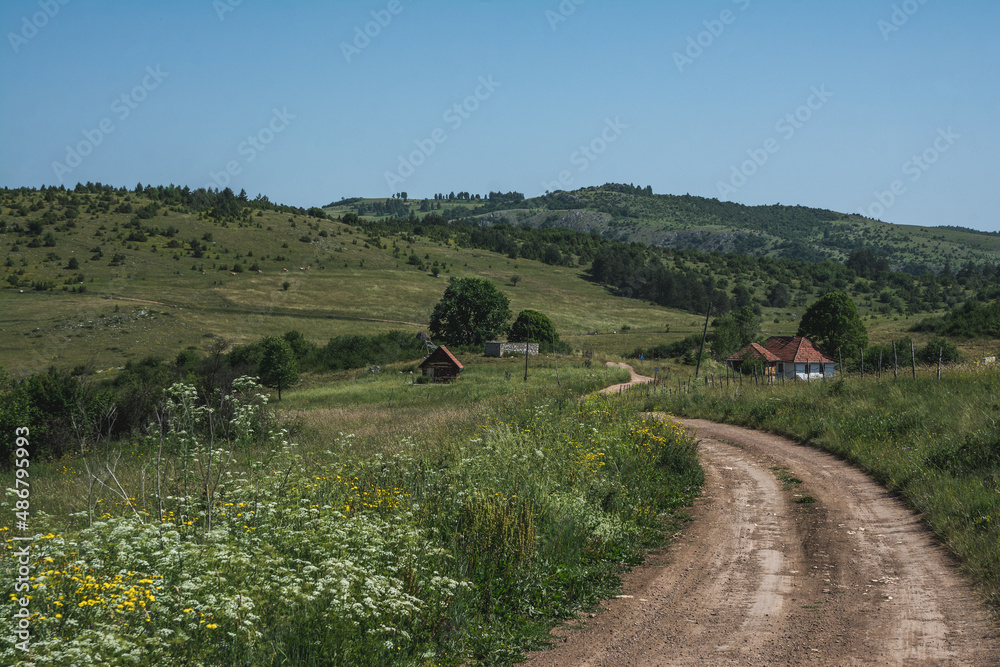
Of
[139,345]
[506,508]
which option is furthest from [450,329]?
[506,508]

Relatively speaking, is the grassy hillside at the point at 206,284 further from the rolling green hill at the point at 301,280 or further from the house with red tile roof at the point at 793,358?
the house with red tile roof at the point at 793,358

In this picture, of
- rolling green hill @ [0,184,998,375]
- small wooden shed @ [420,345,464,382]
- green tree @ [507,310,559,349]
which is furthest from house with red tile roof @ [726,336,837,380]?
green tree @ [507,310,559,349]

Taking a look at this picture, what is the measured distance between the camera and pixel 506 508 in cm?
782

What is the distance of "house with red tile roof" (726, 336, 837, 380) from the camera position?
55.9m

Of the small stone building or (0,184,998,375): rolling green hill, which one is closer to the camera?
the small stone building

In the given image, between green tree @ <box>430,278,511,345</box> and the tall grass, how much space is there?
60.9 m

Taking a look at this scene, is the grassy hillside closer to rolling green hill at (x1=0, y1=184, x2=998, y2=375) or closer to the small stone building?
rolling green hill at (x1=0, y1=184, x2=998, y2=375)

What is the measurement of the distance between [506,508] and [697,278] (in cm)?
Answer: 13845

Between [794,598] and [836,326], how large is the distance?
191ft

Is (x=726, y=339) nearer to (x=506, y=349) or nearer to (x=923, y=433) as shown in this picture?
(x=506, y=349)

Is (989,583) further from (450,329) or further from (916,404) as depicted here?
(450,329)

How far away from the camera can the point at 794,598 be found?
6750 millimetres

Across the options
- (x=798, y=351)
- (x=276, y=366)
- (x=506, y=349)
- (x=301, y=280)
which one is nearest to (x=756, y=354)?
(x=798, y=351)

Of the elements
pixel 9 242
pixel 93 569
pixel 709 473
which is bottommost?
pixel 709 473
